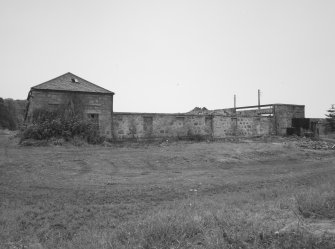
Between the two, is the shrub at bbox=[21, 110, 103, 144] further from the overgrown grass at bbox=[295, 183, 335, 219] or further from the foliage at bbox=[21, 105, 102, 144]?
the overgrown grass at bbox=[295, 183, 335, 219]

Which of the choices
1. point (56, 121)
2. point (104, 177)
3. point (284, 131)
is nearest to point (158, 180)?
point (104, 177)

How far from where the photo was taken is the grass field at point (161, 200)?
4859mm

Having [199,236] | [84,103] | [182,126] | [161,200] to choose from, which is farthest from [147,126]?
[199,236]

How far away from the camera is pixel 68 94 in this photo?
864 inches

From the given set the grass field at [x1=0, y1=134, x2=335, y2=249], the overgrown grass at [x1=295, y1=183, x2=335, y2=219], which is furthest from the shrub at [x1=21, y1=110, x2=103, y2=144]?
the overgrown grass at [x1=295, y1=183, x2=335, y2=219]

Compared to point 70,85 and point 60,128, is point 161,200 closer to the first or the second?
point 60,128

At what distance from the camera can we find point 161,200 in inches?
331

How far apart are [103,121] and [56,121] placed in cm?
346

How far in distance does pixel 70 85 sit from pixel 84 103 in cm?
159

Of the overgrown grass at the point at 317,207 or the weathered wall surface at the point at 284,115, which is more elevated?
the weathered wall surface at the point at 284,115

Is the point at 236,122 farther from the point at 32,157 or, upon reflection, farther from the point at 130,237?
the point at 130,237

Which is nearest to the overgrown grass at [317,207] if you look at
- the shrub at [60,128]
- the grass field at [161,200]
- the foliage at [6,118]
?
the grass field at [161,200]

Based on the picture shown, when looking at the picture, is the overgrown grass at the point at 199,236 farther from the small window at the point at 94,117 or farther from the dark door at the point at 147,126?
the dark door at the point at 147,126

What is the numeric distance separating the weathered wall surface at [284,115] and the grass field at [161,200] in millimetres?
13884
